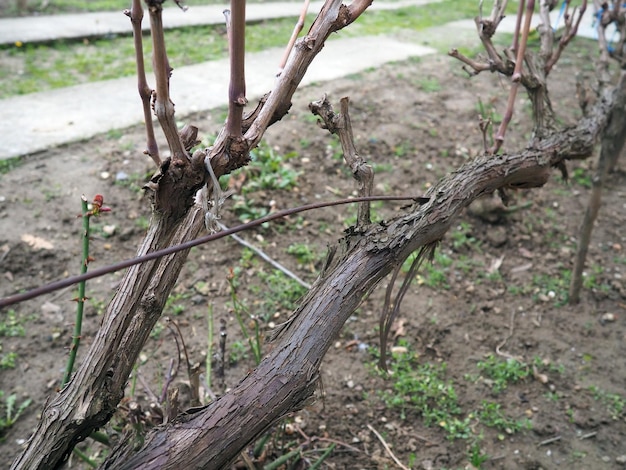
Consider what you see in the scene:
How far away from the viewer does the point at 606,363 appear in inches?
101

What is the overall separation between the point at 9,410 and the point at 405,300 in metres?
1.89

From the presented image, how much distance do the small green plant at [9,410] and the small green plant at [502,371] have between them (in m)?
1.98

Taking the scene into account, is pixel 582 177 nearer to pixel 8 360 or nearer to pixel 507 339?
pixel 507 339

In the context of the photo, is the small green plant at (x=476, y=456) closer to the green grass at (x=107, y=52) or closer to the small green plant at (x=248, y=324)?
the small green plant at (x=248, y=324)

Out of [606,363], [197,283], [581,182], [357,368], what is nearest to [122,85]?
[197,283]

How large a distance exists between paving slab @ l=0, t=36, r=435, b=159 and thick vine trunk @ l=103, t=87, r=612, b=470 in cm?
286

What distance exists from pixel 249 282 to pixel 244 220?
18.9 inches

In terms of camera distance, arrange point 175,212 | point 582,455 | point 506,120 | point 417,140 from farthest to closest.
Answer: point 417,140
point 582,455
point 506,120
point 175,212

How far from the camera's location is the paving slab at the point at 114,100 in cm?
365

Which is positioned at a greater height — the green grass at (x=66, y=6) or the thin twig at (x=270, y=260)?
the green grass at (x=66, y=6)

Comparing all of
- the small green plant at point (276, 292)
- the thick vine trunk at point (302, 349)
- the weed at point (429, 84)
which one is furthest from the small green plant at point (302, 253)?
the weed at point (429, 84)

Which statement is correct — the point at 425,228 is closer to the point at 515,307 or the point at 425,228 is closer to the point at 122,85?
the point at 515,307

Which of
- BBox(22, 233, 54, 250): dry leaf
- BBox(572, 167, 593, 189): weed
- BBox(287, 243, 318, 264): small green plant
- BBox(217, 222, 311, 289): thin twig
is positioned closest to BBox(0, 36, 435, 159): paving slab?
BBox(22, 233, 54, 250): dry leaf

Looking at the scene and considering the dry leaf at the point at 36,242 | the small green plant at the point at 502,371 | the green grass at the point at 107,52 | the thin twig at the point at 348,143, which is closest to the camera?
the thin twig at the point at 348,143
